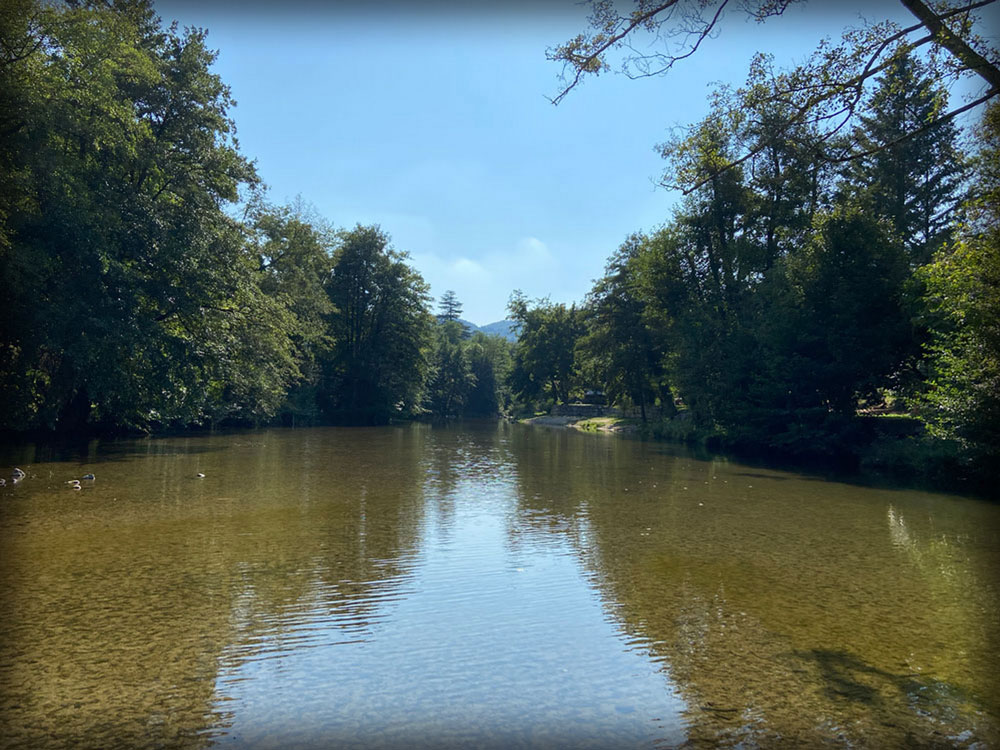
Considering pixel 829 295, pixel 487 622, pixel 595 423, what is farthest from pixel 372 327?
pixel 487 622

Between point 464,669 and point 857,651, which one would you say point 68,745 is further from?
point 857,651

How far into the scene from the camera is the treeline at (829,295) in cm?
1347

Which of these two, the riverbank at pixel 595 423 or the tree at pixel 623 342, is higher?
the tree at pixel 623 342

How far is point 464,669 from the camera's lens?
5.52 metres

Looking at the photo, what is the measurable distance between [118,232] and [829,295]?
82.3ft

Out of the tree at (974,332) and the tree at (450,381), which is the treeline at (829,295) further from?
the tree at (450,381)

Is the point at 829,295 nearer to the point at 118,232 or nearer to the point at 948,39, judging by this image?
the point at 948,39

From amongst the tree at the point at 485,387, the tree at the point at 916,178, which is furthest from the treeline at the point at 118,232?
the tree at the point at 485,387

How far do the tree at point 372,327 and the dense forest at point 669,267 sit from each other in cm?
932

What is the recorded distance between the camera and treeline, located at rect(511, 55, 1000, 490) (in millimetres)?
13469

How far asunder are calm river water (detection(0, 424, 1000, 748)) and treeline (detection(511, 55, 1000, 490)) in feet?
17.4

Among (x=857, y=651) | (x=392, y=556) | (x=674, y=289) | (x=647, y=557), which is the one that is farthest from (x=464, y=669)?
(x=674, y=289)

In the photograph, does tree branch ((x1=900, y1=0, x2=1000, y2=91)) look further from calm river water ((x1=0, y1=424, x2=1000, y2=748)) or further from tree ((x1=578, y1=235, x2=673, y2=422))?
tree ((x1=578, y1=235, x2=673, y2=422))

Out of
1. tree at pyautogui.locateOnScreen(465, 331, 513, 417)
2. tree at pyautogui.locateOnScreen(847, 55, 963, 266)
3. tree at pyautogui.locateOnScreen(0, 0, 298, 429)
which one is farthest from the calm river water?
tree at pyautogui.locateOnScreen(465, 331, 513, 417)
